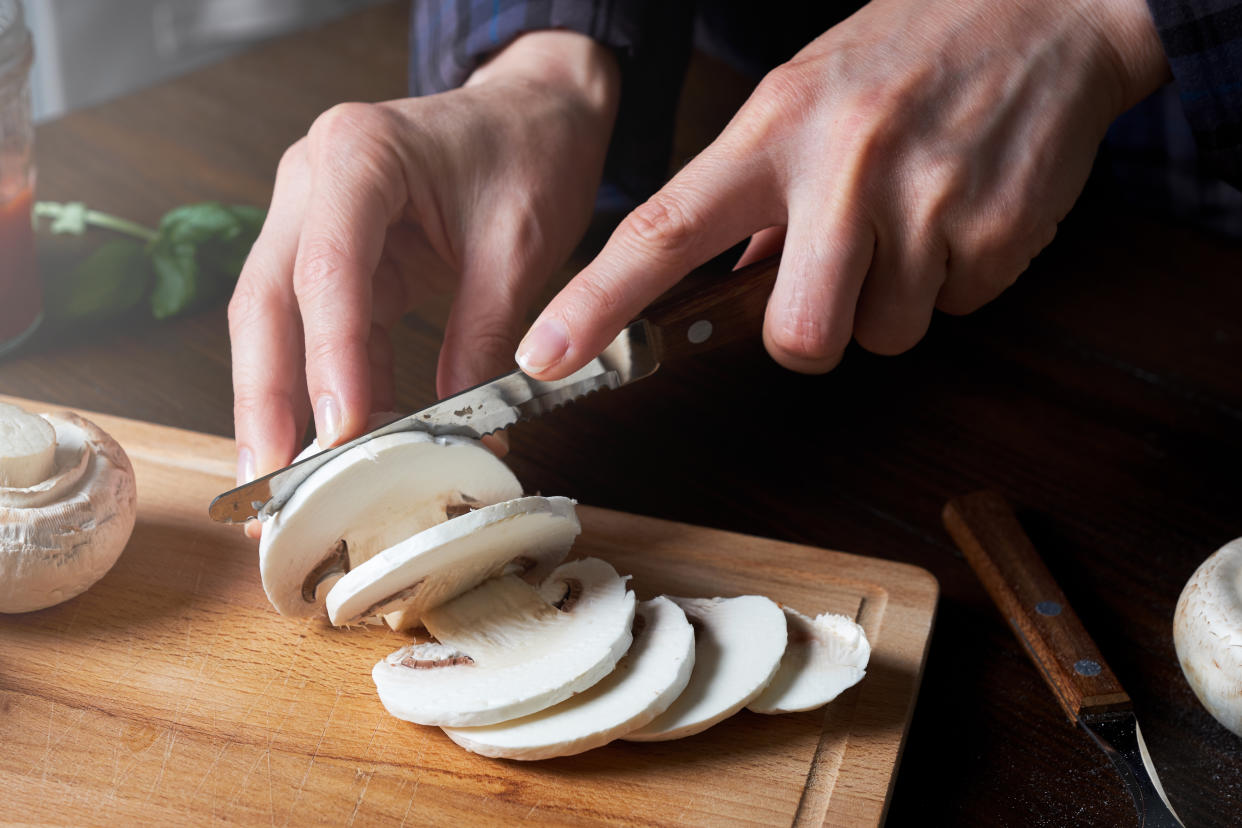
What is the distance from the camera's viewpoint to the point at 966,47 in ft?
5.82

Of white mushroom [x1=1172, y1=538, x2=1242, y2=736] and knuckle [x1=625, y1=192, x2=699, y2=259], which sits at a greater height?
knuckle [x1=625, y1=192, x2=699, y2=259]

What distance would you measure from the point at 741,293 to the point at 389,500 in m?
0.61

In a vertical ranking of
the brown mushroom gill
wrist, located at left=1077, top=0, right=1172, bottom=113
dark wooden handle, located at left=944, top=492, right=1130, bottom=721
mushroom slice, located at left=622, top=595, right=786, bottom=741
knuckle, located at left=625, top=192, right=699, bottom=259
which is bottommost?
dark wooden handle, located at left=944, top=492, right=1130, bottom=721

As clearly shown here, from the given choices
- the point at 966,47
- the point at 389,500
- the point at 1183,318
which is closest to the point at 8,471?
the point at 389,500

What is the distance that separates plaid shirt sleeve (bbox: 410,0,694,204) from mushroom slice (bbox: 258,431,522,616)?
0.98 metres

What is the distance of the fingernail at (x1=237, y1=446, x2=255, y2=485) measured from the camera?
1829 millimetres

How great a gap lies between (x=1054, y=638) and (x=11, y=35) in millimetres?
1994

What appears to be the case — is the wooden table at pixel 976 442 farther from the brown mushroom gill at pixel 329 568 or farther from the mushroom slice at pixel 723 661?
the brown mushroom gill at pixel 329 568

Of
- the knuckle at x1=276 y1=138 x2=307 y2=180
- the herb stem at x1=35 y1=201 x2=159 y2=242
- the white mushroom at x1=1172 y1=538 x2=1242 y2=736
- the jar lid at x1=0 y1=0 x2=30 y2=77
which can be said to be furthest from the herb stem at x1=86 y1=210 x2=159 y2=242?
the white mushroom at x1=1172 y1=538 x2=1242 y2=736

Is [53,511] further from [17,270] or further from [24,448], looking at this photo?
[17,270]

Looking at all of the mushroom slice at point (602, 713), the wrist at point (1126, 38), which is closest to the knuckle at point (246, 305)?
the mushroom slice at point (602, 713)

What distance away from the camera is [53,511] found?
1691 millimetres

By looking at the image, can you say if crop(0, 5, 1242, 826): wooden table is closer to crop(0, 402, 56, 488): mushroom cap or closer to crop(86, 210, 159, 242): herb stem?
crop(86, 210, 159, 242): herb stem

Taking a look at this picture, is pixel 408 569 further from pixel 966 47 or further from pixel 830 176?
pixel 966 47
